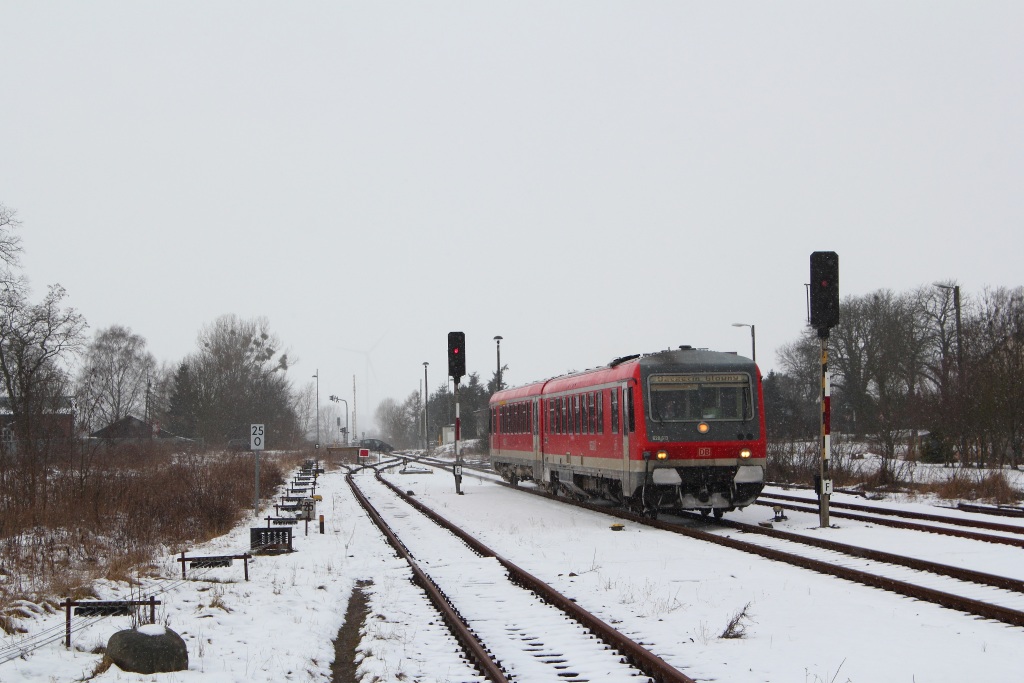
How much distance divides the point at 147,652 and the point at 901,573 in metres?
8.28

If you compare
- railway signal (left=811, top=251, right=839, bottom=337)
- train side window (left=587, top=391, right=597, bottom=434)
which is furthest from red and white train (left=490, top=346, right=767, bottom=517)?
railway signal (left=811, top=251, right=839, bottom=337)

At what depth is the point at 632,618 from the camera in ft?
30.7

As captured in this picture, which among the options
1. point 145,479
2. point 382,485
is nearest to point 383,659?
point 145,479

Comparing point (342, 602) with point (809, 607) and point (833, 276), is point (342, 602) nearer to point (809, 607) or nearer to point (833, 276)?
point (809, 607)

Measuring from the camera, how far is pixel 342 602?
37.9 feet

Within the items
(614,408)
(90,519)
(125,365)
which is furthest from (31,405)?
(125,365)

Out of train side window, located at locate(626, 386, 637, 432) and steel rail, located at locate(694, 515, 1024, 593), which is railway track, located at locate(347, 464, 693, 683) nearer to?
train side window, located at locate(626, 386, 637, 432)

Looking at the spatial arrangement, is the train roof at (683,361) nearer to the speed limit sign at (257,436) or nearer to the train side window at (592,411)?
the train side window at (592,411)

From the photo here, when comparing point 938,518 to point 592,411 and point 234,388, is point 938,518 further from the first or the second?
point 234,388

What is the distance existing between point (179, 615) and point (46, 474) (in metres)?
10.3

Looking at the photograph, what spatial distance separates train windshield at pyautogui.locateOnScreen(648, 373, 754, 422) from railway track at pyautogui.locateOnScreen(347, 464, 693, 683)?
4506 mm

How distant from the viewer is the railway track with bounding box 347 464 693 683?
741cm

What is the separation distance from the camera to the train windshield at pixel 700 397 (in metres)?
17.9

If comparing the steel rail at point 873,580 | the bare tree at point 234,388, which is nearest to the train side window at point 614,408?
the steel rail at point 873,580
